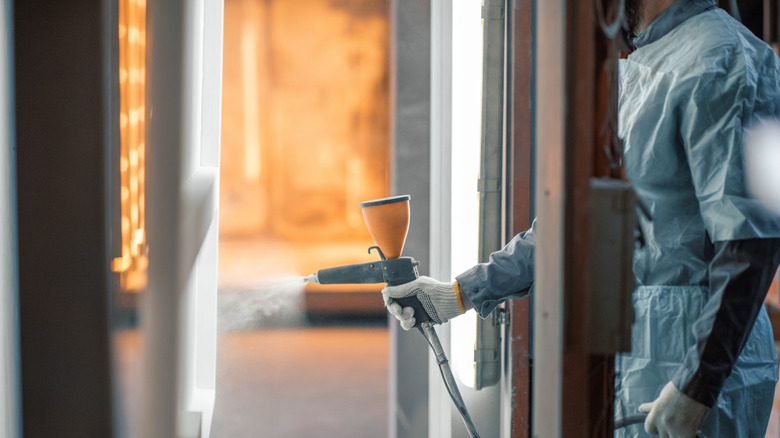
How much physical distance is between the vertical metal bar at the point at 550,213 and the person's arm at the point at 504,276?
51 centimetres

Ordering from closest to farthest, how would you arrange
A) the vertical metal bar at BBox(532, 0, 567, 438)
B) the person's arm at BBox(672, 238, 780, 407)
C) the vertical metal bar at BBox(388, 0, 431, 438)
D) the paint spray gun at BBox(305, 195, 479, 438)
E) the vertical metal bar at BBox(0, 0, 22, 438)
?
1. the vertical metal bar at BBox(532, 0, 567, 438)
2. the person's arm at BBox(672, 238, 780, 407)
3. the vertical metal bar at BBox(0, 0, 22, 438)
4. the paint spray gun at BBox(305, 195, 479, 438)
5. the vertical metal bar at BBox(388, 0, 431, 438)

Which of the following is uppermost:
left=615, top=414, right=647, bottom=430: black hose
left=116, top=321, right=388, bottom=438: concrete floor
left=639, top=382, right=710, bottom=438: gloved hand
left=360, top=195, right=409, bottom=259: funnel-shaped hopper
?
left=360, top=195, right=409, bottom=259: funnel-shaped hopper

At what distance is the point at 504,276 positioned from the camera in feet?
3.73

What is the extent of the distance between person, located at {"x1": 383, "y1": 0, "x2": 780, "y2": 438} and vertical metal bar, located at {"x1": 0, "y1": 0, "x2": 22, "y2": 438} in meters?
1.14

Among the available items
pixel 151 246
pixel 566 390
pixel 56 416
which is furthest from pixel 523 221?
pixel 56 416

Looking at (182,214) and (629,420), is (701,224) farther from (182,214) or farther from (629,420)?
(182,214)

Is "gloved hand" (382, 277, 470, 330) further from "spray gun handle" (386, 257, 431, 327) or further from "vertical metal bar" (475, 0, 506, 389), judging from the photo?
"vertical metal bar" (475, 0, 506, 389)

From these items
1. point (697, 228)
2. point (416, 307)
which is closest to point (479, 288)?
point (416, 307)

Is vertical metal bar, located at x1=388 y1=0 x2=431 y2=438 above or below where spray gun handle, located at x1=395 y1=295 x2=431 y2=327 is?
above

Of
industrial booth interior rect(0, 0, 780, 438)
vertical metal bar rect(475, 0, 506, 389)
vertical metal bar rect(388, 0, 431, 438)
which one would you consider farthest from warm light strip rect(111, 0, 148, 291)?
vertical metal bar rect(475, 0, 506, 389)

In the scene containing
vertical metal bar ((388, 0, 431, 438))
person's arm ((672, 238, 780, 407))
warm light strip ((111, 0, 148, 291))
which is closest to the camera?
person's arm ((672, 238, 780, 407))

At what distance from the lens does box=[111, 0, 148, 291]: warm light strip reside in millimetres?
1121

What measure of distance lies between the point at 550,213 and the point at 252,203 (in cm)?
112

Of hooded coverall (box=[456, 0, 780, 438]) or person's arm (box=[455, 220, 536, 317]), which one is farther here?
person's arm (box=[455, 220, 536, 317])
